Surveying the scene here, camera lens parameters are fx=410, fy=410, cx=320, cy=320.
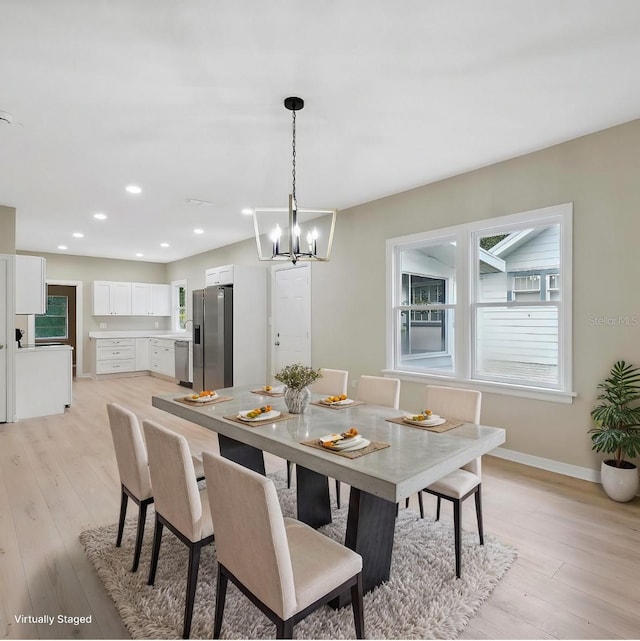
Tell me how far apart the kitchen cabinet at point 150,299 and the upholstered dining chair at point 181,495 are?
798 centimetres

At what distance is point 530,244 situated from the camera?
11.8ft

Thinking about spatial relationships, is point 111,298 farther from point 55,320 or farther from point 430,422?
point 430,422

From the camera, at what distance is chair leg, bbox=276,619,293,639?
1275mm

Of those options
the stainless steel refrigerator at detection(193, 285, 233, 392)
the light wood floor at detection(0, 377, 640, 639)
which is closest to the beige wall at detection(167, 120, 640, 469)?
the light wood floor at detection(0, 377, 640, 639)

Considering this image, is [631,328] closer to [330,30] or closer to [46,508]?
[330,30]

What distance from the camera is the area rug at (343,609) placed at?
5.50ft

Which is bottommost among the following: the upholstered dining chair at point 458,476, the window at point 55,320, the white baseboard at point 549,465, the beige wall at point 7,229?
the white baseboard at point 549,465

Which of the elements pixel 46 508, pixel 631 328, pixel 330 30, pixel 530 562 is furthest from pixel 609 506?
pixel 46 508

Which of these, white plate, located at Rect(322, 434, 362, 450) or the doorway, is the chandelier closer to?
white plate, located at Rect(322, 434, 362, 450)

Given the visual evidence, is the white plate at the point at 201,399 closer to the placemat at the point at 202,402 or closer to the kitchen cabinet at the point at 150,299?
the placemat at the point at 202,402

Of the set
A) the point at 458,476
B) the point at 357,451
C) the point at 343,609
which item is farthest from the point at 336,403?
the point at 343,609

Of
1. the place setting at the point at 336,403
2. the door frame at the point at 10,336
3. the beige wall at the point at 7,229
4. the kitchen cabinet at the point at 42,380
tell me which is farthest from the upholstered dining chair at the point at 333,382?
the beige wall at the point at 7,229

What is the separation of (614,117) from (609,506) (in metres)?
2.69

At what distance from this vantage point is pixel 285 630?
4.22 feet
